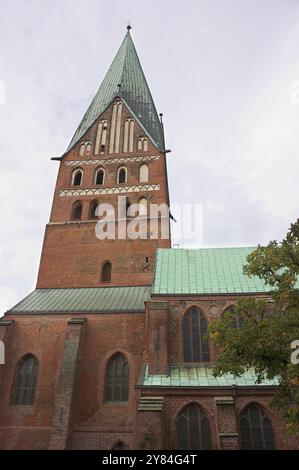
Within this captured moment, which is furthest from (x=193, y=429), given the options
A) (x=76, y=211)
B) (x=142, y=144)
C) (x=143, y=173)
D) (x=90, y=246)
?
(x=142, y=144)

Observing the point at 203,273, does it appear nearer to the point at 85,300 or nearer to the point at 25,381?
the point at 85,300

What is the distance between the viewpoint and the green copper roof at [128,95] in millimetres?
32781

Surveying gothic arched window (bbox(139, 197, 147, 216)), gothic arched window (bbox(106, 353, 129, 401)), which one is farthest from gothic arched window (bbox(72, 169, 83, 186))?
gothic arched window (bbox(106, 353, 129, 401))

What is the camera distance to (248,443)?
1441cm

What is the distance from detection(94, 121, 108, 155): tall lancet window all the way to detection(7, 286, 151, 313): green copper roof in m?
12.4

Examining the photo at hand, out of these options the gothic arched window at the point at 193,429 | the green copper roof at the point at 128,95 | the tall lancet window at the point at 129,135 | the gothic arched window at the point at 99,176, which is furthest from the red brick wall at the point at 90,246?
the gothic arched window at the point at 193,429

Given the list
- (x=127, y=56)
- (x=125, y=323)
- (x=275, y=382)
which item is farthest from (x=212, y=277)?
(x=127, y=56)

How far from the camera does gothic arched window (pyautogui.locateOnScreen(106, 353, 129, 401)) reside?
18078mm

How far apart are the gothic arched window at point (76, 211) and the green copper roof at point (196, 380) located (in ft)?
46.4

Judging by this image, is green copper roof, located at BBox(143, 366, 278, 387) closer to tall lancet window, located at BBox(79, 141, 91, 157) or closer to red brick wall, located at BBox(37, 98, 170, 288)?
red brick wall, located at BBox(37, 98, 170, 288)

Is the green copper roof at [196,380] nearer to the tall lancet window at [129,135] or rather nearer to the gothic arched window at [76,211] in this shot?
the gothic arched window at [76,211]

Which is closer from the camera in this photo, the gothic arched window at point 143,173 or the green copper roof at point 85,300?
the green copper roof at point 85,300

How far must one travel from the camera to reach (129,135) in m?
31.3

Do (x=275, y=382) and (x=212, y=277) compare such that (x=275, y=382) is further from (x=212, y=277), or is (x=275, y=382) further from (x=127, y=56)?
(x=127, y=56)
